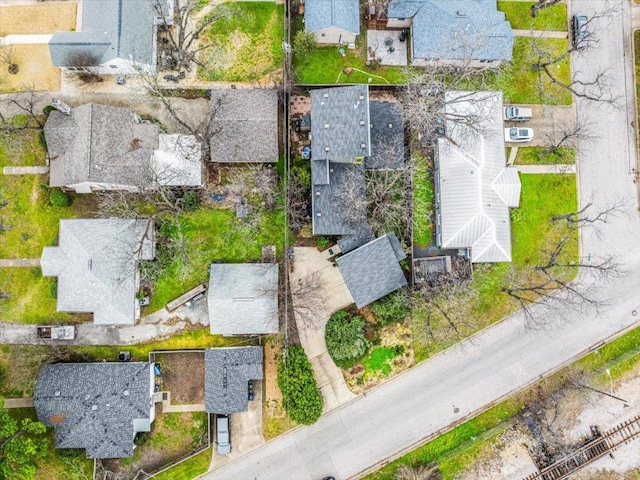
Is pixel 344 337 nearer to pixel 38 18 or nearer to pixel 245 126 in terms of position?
pixel 245 126

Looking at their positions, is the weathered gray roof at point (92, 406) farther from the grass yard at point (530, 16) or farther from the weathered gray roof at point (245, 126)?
the grass yard at point (530, 16)

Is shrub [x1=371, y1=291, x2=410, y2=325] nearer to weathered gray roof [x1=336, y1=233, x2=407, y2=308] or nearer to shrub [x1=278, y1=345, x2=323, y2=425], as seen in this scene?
weathered gray roof [x1=336, y1=233, x2=407, y2=308]

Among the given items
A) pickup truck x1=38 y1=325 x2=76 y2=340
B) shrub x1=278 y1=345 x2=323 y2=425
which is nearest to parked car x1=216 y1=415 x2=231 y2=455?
shrub x1=278 y1=345 x2=323 y2=425

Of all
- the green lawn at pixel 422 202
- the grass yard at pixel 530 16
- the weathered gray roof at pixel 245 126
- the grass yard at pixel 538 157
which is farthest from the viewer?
the grass yard at pixel 530 16

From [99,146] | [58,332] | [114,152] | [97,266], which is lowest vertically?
[58,332]

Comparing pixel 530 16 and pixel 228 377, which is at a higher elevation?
pixel 530 16

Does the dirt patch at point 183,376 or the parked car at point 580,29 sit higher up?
the parked car at point 580,29

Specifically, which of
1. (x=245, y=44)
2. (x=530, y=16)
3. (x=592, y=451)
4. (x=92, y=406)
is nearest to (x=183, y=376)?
(x=92, y=406)

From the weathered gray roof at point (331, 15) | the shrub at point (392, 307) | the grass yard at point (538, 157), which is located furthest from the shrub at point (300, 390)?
the weathered gray roof at point (331, 15)
